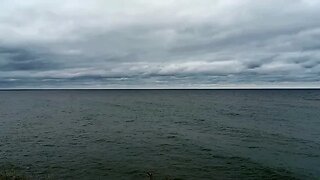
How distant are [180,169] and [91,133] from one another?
101 ft

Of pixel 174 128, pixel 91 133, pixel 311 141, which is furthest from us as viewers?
pixel 174 128

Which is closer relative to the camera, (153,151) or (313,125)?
(153,151)

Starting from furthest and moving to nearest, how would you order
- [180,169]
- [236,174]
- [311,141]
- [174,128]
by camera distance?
1. [174,128]
2. [311,141]
3. [180,169]
4. [236,174]

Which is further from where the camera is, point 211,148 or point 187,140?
point 187,140

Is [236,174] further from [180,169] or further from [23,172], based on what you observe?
[23,172]

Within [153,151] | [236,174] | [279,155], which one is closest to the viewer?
[236,174]

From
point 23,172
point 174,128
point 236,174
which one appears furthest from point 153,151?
point 174,128

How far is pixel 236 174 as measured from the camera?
3466cm

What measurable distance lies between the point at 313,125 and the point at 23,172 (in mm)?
61606

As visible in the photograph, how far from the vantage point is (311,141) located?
5309 centimetres

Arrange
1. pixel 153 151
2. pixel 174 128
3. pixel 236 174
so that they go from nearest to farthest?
pixel 236 174 → pixel 153 151 → pixel 174 128

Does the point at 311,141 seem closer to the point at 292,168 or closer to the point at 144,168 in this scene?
the point at 292,168

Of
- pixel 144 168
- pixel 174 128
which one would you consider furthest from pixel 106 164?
pixel 174 128

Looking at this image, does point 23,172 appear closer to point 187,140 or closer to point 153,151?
point 153,151
